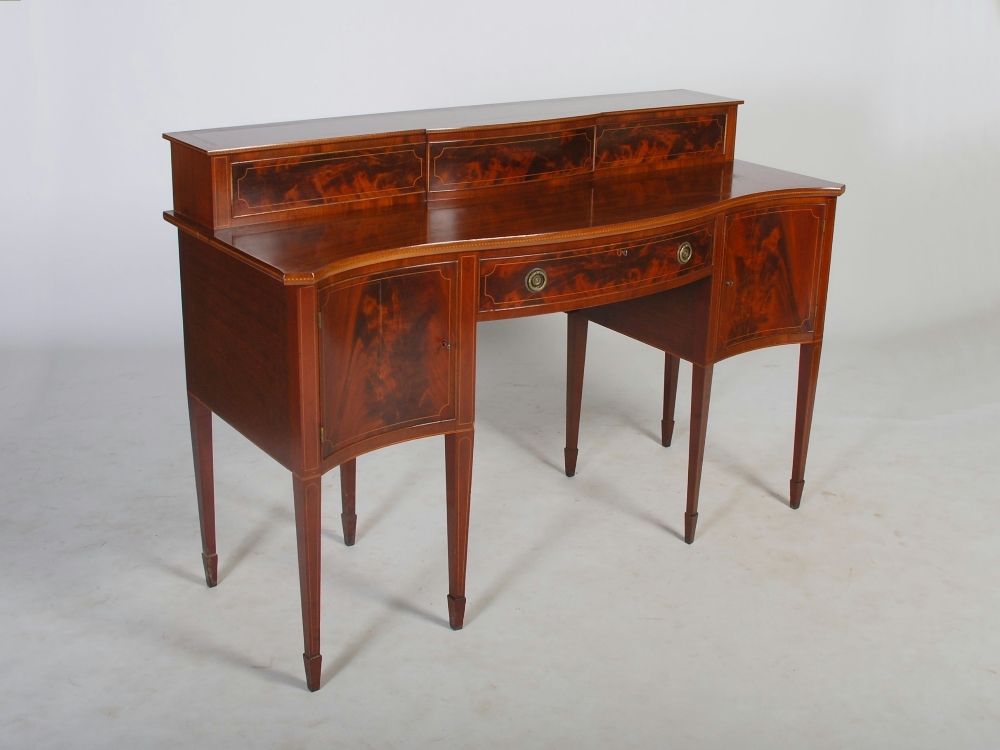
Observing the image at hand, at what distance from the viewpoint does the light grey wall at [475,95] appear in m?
5.28

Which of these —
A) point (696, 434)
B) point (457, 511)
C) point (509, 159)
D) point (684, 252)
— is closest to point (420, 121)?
point (509, 159)

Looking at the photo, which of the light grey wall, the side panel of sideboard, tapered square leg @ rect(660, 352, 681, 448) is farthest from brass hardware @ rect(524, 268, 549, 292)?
the light grey wall

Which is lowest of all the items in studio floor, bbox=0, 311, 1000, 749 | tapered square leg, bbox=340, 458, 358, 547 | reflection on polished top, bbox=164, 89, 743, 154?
studio floor, bbox=0, 311, 1000, 749

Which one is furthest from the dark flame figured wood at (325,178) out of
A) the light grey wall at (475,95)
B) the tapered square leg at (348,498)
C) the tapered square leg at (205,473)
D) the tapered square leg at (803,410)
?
the light grey wall at (475,95)

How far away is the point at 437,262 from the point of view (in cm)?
296

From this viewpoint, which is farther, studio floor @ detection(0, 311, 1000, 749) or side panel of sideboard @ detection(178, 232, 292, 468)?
studio floor @ detection(0, 311, 1000, 749)

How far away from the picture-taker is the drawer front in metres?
3.07

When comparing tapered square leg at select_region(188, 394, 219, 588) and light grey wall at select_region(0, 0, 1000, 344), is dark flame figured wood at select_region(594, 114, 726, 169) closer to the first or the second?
tapered square leg at select_region(188, 394, 219, 588)

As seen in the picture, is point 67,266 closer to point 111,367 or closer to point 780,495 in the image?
point 111,367

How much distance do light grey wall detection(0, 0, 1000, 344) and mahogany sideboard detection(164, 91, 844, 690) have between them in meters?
1.84

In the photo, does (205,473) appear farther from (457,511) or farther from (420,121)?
(420,121)

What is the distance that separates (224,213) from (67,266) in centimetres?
277

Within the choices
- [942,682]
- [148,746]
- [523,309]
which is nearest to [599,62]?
[523,309]

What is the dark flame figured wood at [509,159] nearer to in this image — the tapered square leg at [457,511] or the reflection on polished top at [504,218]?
the reflection on polished top at [504,218]
